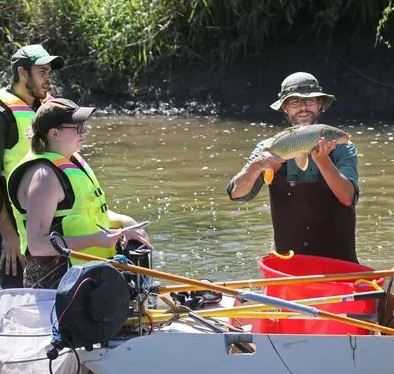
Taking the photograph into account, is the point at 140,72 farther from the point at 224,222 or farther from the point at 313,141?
the point at 313,141

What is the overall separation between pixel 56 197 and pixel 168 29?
46.4 ft

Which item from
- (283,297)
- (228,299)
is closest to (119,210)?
(228,299)

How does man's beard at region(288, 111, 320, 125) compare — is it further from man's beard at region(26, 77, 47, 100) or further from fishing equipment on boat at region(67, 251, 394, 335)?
man's beard at region(26, 77, 47, 100)

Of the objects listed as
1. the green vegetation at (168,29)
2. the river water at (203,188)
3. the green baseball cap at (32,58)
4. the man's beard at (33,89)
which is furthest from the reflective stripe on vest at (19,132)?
the green vegetation at (168,29)

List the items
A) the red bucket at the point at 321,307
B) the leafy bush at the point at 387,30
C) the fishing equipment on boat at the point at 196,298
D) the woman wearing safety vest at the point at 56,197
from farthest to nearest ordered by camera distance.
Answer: the leafy bush at the point at 387,30 < the fishing equipment on boat at the point at 196,298 < the red bucket at the point at 321,307 < the woman wearing safety vest at the point at 56,197

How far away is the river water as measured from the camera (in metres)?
9.52

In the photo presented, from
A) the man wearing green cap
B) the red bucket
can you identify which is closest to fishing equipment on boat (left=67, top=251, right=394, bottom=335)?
the red bucket

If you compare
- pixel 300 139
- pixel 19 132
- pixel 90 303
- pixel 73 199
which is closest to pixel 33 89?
pixel 19 132

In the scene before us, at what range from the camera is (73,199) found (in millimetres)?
5383

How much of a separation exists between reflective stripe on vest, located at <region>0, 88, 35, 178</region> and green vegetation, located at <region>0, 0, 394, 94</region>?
12.4 meters

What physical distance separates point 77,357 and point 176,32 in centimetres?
1469

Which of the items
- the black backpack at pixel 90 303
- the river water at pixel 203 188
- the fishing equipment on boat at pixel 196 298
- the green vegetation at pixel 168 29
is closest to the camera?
the black backpack at pixel 90 303

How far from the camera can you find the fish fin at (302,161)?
5.66 meters

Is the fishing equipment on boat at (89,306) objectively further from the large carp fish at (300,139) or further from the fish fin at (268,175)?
the fish fin at (268,175)
